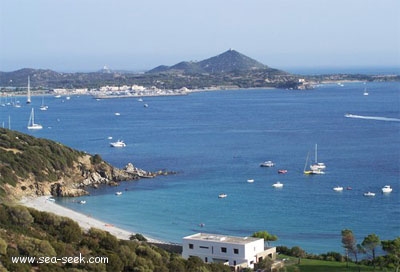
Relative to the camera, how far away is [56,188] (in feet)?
93.8

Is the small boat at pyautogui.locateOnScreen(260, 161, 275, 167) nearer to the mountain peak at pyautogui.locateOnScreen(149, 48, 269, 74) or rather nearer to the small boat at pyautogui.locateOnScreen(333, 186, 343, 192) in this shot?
the small boat at pyautogui.locateOnScreen(333, 186, 343, 192)

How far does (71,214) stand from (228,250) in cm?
960

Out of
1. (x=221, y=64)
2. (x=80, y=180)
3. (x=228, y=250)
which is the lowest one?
(x=80, y=180)

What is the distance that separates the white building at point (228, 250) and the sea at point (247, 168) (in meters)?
3.90

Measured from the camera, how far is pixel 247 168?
117 ft

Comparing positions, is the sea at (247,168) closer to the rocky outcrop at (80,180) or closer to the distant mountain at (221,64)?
the rocky outcrop at (80,180)

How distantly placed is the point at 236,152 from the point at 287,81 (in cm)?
8054

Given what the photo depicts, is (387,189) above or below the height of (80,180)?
below

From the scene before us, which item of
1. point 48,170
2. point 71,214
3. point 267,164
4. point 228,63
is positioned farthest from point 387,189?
point 228,63

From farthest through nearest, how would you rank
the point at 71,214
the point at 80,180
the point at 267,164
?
1. the point at 267,164
2. the point at 80,180
3. the point at 71,214

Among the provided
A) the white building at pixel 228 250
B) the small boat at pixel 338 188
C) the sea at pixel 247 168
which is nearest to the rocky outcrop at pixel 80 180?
the sea at pixel 247 168

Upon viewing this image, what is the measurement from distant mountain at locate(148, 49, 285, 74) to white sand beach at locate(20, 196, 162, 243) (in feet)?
455

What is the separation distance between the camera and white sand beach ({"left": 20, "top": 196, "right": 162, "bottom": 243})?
22.1 m

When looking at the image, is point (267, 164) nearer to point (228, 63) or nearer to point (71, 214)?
point (71, 214)
